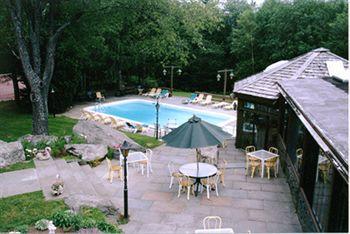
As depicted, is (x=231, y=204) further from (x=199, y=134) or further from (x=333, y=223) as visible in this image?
(x=333, y=223)

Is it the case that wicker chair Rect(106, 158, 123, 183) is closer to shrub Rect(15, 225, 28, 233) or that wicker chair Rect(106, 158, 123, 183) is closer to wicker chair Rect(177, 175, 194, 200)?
wicker chair Rect(177, 175, 194, 200)

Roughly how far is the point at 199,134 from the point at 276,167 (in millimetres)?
3825

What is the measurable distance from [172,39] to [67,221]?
33.7ft

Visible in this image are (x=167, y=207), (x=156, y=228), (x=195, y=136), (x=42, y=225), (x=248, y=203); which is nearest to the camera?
(x=42, y=225)

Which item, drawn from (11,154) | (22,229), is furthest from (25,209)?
(11,154)

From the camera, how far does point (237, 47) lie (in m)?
33.7

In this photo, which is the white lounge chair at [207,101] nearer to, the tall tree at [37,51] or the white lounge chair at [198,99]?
the white lounge chair at [198,99]

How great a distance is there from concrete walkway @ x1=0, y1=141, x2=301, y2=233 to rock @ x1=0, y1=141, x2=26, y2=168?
83cm

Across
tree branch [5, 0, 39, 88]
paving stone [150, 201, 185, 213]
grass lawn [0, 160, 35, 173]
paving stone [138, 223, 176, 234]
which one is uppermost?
tree branch [5, 0, 39, 88]

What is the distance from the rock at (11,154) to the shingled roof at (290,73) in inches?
359

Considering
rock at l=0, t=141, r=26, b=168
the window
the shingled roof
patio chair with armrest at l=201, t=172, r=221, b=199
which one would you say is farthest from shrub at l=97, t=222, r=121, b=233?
the shingled roof

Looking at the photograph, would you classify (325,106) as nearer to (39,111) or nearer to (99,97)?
(39,111)

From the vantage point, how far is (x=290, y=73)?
15.0m

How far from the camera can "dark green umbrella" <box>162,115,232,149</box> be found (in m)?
10.7
